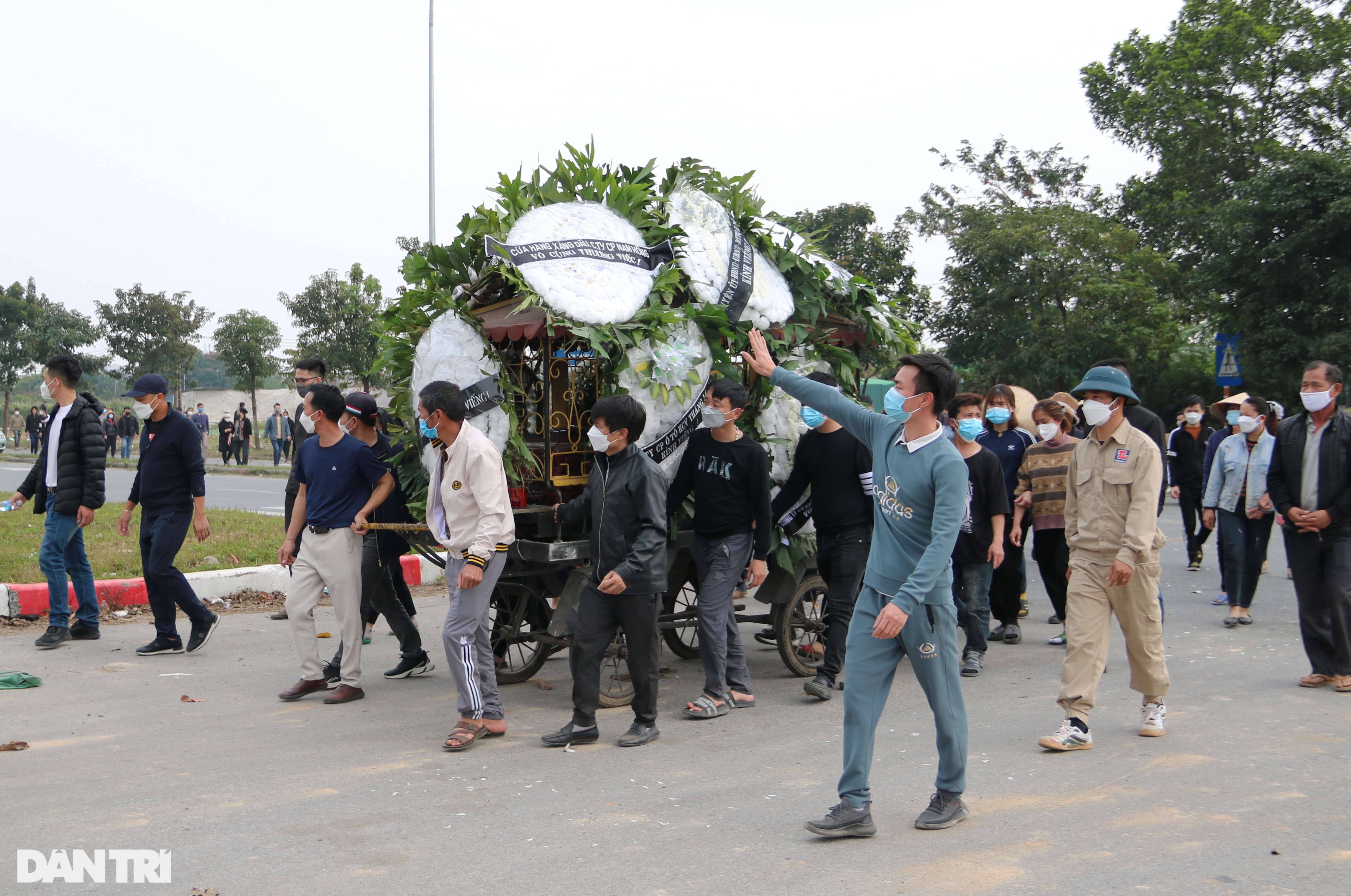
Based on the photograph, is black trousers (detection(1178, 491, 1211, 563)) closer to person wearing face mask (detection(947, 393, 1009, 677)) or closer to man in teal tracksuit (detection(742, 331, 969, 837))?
person wearing face mask (detection(947, 393, 1009, 677))

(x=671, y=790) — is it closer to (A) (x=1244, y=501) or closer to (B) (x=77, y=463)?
(B) (x=77, y=463)

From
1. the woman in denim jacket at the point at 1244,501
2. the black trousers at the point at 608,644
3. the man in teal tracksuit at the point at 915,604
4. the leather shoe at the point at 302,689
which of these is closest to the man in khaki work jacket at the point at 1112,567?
the man in teal tracksuit at the point at 915,604

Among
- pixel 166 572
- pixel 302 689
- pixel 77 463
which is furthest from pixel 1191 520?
pixel 77 463

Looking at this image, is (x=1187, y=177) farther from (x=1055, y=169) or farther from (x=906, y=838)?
(x=906, y=838)

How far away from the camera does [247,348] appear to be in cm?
3609

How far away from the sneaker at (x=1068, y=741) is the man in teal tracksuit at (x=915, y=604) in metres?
1.15

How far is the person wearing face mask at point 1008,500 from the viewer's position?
334 inches

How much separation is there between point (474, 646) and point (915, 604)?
2.58 m

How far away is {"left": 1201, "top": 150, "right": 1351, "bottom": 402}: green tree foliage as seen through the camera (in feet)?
67.4

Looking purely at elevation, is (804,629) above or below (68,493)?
below

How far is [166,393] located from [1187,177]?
26282mm

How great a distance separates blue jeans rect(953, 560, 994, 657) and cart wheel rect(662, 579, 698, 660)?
5.96ft

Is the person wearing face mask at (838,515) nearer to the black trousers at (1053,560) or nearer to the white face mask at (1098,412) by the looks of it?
the white face mask at (1098,412)

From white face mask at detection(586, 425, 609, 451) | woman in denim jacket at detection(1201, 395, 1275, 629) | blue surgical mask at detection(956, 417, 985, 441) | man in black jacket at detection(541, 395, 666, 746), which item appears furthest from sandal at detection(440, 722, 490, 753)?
woman in denim jacket at detection(1201, 395, 1275, 629)
